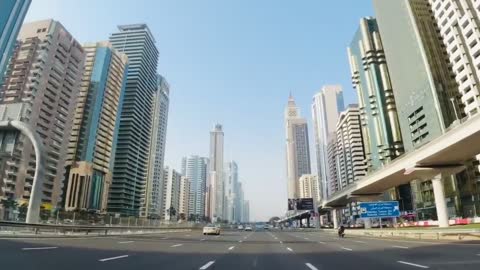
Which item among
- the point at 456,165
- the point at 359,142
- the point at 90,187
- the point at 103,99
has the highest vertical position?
the point at 103,99

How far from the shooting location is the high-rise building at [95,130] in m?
140

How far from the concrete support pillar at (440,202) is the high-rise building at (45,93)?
383 ft

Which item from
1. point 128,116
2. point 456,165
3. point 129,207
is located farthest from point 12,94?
point 456,165

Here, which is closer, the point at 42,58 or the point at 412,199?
the point at 412,199

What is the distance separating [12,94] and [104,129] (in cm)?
4086

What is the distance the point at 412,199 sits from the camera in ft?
382

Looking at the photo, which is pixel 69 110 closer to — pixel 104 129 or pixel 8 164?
pixel 104 129

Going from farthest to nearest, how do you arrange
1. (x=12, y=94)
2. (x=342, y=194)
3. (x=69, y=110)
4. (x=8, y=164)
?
(x=69, y=110)
(x=12, y=94)
(x=8, y=164)
(x=342, y=194)

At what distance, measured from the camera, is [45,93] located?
126 meters

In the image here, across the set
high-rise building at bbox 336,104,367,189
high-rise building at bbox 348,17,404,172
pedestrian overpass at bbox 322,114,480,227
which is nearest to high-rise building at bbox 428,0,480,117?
high-rise building at bbox 348,17,404,172

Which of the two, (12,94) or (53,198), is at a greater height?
(12,94)

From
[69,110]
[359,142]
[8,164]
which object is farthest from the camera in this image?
[359,142]

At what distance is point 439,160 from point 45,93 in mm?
129077

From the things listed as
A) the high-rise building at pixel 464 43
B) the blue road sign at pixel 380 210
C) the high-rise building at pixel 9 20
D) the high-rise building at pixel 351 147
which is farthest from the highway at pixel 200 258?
the high-rise building at pixel 351 147
